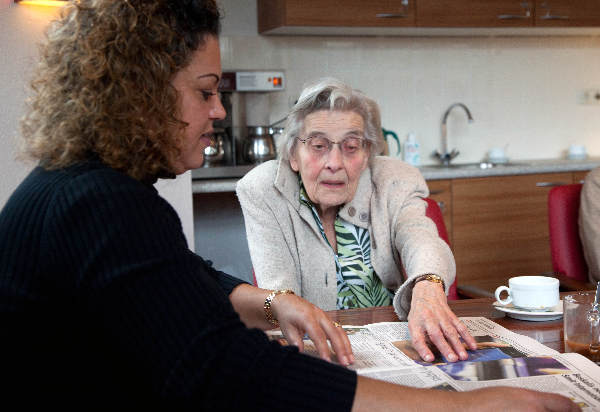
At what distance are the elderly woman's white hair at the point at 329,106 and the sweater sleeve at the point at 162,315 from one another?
1.18m

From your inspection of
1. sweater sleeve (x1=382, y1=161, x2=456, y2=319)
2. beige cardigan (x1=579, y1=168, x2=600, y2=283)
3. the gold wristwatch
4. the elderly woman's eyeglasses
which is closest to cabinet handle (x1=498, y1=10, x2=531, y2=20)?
beige cardigan (x1=579, y1=168, x2=600, y2=283)

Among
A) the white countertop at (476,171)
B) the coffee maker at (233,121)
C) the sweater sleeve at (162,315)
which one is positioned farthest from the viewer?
the coffee maker at (233,121)

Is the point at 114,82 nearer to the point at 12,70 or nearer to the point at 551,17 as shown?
the point at 12,70

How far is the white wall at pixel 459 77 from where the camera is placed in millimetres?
4160

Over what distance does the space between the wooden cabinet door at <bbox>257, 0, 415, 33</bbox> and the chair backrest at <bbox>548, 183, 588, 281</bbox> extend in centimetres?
187

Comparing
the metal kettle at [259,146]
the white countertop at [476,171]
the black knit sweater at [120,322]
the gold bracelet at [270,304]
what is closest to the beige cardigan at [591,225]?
the gold bracelet at [270,304]

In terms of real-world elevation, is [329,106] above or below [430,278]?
above

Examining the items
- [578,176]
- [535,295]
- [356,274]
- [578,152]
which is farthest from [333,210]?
[578,152]

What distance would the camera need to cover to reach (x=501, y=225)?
13.3ft

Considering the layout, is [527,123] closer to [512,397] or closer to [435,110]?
[435,110]

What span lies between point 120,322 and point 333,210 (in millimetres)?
1268

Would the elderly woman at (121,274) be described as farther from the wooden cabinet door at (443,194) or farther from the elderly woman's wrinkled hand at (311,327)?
the wooden cabinet door at (443,194)

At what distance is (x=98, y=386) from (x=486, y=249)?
355 cm

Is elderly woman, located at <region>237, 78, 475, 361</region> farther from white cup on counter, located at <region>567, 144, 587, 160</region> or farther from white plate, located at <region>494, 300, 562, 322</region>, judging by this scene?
Result: white cup on counter, located at <region>567, 144, 587, 160</region>
